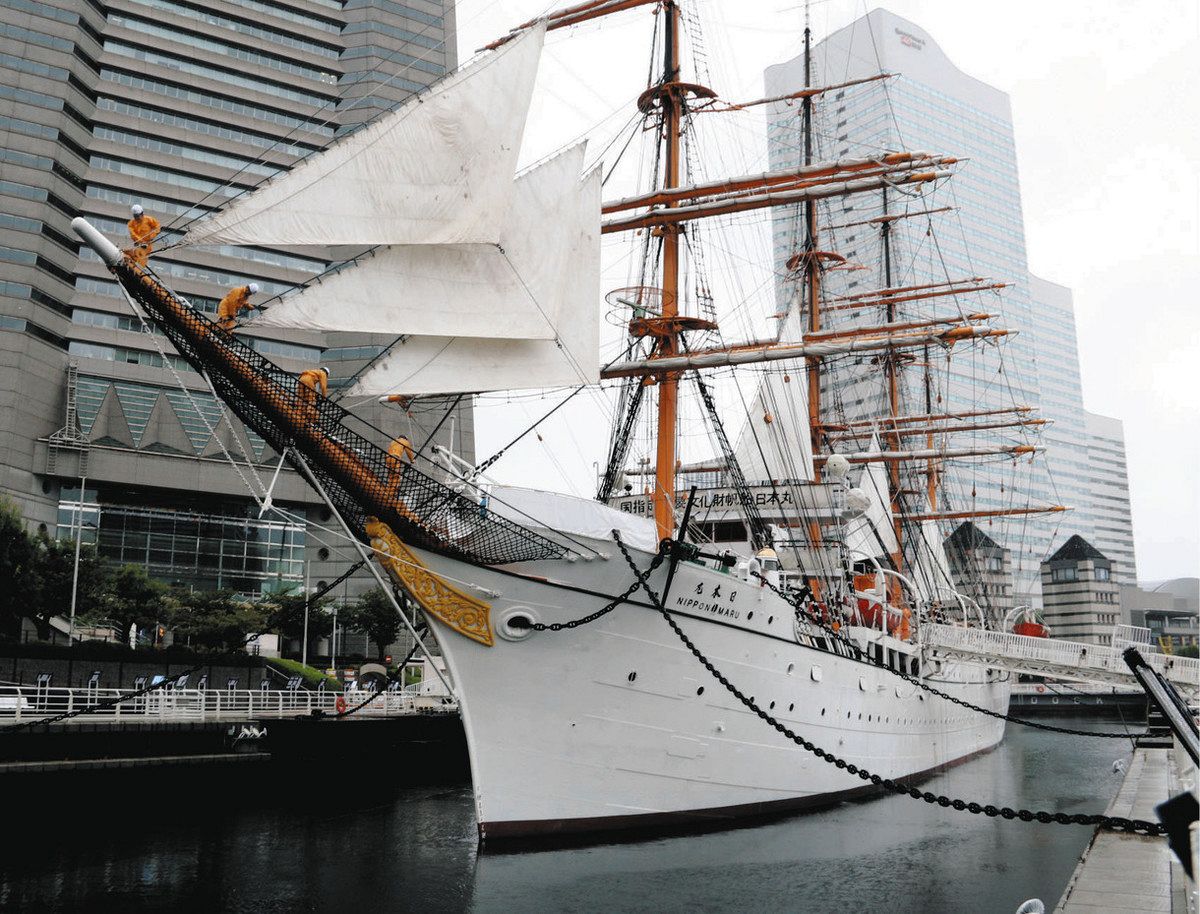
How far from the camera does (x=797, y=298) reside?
35.0 metres

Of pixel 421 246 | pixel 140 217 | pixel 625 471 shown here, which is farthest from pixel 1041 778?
pixel 140 217

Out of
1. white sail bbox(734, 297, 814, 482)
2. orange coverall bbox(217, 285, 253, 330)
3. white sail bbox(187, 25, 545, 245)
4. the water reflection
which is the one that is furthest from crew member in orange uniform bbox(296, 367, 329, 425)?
white sail bbox(734, 297, 814, 482)

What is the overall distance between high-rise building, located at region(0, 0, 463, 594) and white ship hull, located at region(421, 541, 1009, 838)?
38158 mm

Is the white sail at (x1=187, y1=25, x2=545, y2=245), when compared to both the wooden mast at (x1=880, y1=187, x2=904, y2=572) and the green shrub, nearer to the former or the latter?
the green shrub

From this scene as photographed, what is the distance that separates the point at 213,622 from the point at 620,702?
2842 cm

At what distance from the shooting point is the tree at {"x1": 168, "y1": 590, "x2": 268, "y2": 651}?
39.1 meters

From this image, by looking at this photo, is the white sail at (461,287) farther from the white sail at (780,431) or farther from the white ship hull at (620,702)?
the white sail at (780,431)

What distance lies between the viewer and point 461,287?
16297mm

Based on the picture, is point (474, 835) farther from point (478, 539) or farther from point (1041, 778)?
point (1041, 778)

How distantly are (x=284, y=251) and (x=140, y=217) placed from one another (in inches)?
2064

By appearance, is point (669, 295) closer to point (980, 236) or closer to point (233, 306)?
point (233, 306)

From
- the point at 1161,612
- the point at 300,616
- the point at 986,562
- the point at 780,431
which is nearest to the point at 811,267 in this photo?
the point at 780,431

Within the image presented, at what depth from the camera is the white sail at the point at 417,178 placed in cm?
1355

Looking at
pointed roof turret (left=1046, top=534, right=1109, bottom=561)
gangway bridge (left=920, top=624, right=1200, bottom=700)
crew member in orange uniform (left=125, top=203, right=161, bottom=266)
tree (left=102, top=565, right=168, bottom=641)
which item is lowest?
gangway bridge (left=920, top=624, right=1200, bottom=700)
